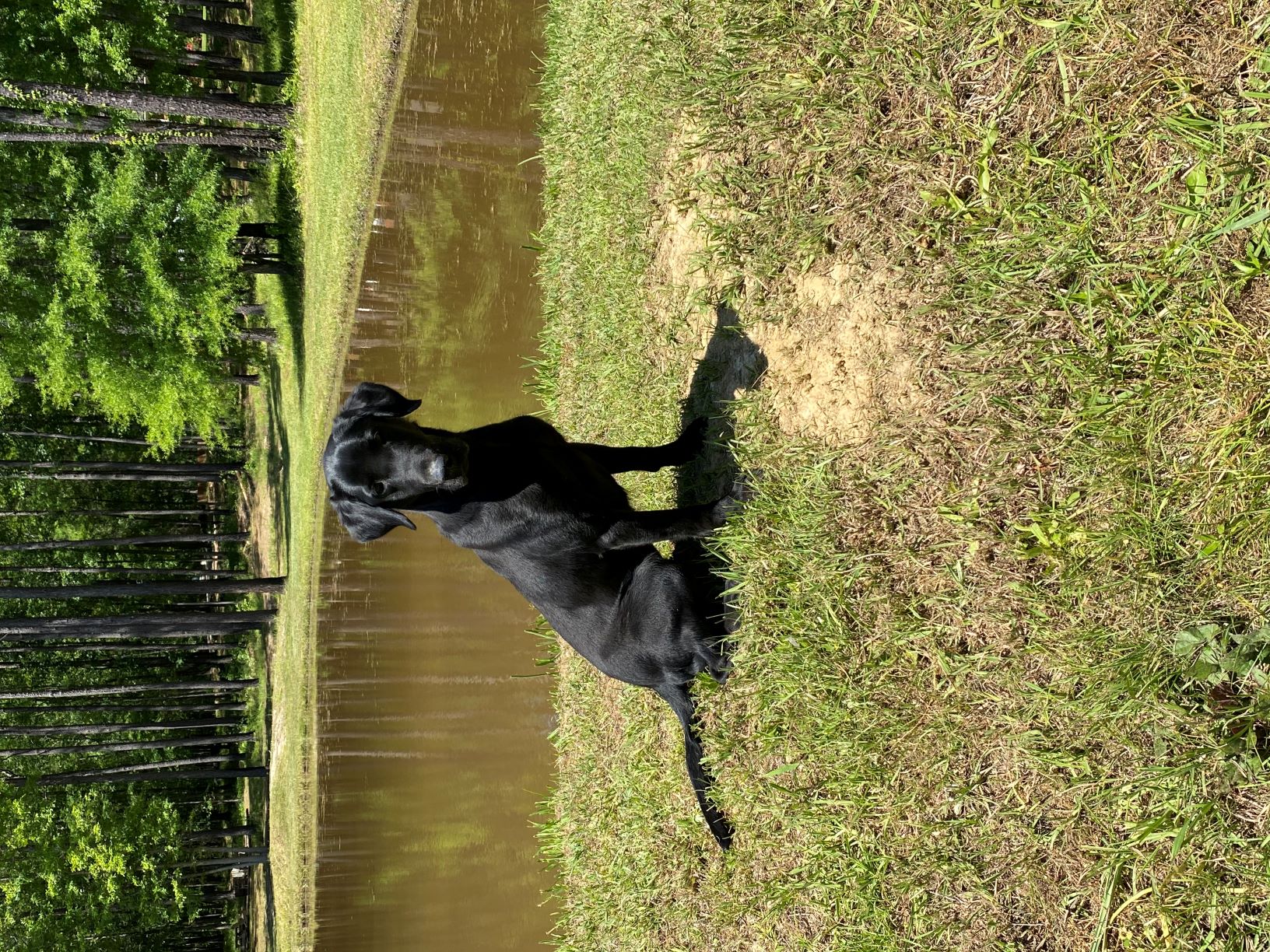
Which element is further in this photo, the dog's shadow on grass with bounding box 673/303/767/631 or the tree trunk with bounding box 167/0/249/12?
the tree trunk with bounding box 167/0/249/12

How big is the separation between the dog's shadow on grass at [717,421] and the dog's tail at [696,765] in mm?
424

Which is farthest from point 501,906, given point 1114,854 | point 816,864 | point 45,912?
point 45,912

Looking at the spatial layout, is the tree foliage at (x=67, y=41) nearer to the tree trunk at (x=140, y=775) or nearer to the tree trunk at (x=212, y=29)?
the tree trunk at (x=212, y=29)

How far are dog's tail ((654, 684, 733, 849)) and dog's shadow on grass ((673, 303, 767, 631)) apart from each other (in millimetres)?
424

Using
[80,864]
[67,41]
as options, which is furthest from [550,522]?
[80,864]

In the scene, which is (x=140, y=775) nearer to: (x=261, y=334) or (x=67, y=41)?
(x=261, y=334)

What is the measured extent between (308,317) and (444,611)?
5.65 metres

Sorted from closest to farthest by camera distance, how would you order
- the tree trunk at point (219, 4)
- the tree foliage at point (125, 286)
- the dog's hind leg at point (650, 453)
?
the dog's hind leg at point (650, 453)
the tree foliage at point (125, 286)
the tree trunk at point (219, 4)

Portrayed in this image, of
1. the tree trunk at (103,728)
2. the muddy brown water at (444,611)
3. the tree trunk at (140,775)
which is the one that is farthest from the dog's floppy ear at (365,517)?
the tree trunk at (140,775)

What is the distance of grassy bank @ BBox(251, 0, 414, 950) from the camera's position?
30.7ft

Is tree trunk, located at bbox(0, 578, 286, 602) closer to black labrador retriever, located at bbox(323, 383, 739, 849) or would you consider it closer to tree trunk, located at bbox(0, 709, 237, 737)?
tree trunk, located at bbox(0, 709, 237, 737)

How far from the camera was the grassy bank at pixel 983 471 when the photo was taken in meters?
2.40

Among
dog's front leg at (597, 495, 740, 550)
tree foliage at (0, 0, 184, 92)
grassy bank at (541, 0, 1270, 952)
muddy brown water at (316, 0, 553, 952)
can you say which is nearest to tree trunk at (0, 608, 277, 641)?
muddy brown water at (316, 0, 553, 952)

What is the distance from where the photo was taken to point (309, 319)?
11.6 metres
